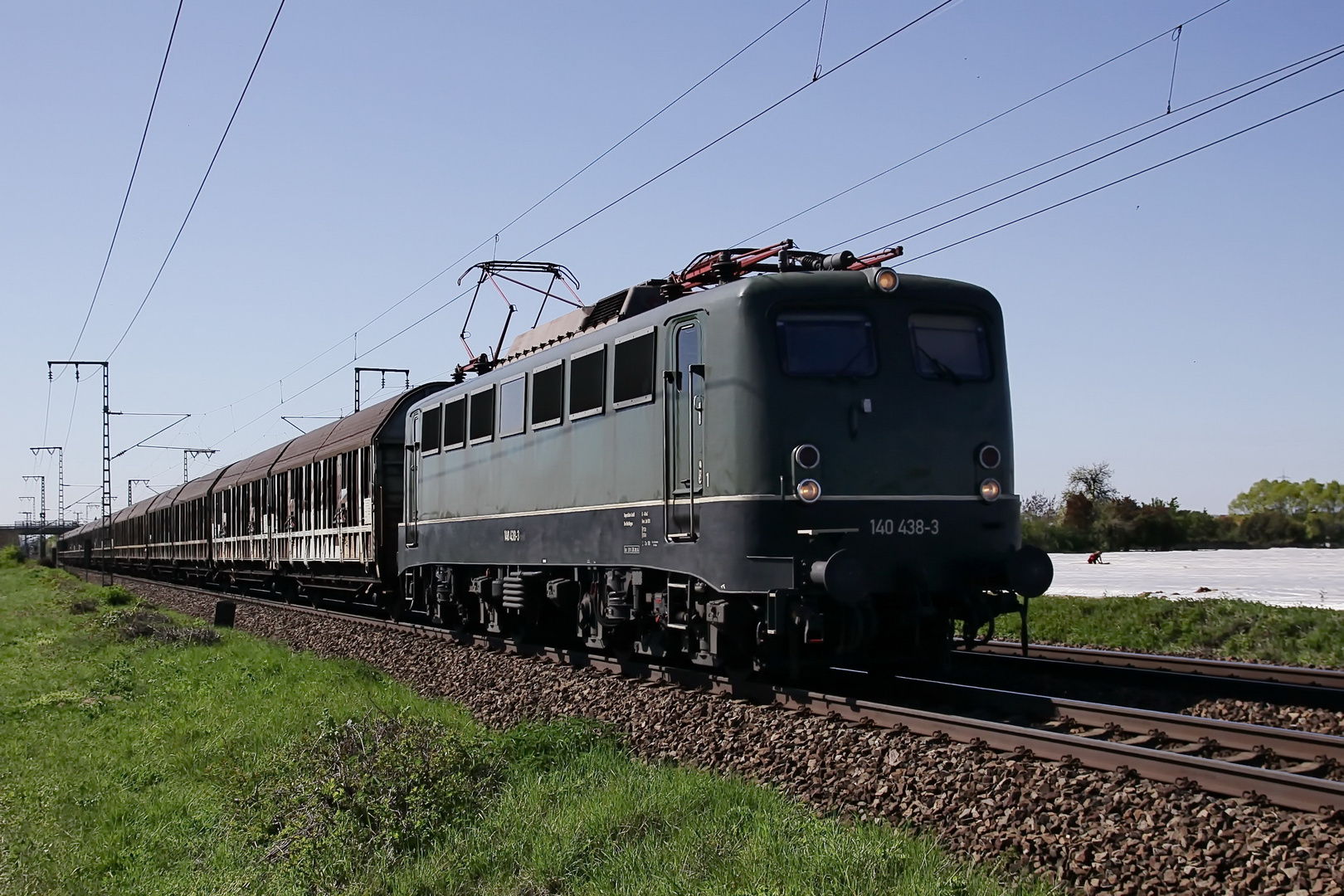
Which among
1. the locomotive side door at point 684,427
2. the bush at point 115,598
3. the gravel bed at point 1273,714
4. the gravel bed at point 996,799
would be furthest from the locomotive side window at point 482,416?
the bush at point 115,598

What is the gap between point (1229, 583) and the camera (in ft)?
75.2

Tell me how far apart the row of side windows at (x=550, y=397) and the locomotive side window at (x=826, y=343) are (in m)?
1.64

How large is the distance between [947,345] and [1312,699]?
13.6 ft

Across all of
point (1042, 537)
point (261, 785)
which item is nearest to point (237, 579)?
point (1042, 537)

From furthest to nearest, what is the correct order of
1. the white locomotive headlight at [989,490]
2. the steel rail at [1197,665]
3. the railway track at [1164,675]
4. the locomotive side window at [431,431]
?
the locomotive side window at [431,431], the steel rail at [1197,665], the white locomotive headlight at [989,490], the railway track at [1164,675]

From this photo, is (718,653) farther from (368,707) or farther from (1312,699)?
(1312,699)

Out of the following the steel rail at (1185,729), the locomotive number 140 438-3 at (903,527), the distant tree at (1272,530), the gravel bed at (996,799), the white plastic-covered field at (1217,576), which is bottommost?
the gravel bed at (996,799)

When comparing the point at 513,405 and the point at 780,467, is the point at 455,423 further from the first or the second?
the point at 780,467

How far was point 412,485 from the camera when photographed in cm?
1978

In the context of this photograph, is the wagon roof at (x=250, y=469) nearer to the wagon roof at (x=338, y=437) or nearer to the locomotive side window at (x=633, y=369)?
the wagon roof at (x=338, y=437)

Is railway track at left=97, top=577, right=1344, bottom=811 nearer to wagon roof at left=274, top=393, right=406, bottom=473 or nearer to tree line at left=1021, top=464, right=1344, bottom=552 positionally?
wagon roof at left=274, top=393, right=406, bottom=473

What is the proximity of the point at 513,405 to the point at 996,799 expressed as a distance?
9.62 m

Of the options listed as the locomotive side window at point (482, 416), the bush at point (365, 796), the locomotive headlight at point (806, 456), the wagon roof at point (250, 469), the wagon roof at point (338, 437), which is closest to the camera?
the bush at point (365, 796)

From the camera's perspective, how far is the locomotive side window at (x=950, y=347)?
35.6ft
